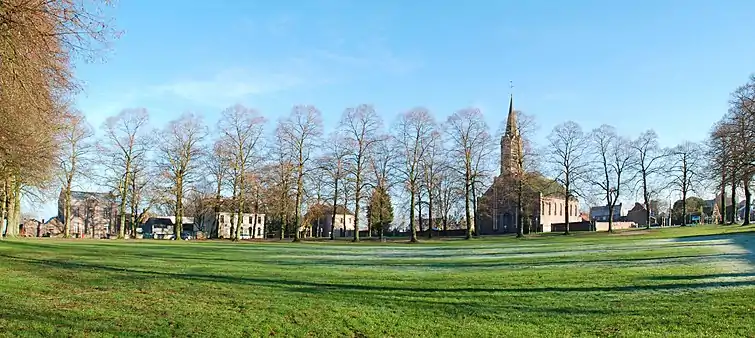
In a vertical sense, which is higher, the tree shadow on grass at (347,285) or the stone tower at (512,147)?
the stone tower at (512,147)

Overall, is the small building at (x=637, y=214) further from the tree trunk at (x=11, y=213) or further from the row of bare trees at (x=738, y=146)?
the tree trunk at (x=11, y=213)

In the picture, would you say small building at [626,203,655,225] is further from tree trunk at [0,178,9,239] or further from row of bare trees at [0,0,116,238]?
row of bare trees at [0,0,116,238]

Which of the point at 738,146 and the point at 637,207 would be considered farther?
the point at 637,207

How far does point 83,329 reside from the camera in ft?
34.2

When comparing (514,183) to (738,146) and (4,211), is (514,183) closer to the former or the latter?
(738,146)

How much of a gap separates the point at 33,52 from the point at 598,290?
14.4 meters

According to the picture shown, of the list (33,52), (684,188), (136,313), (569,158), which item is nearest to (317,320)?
(136,313)

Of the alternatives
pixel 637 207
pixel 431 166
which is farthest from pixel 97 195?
pixel 637 207

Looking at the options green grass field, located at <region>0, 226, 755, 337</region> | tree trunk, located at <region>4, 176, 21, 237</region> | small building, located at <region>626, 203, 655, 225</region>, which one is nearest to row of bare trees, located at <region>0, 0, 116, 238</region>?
green grass field, located at <region>0, 226, 755, 337</region>

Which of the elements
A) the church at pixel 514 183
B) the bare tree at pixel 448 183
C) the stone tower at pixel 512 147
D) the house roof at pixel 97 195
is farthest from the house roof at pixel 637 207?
the house roof at pixel 97 195

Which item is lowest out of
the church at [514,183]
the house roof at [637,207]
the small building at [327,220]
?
the small building at [327,220]

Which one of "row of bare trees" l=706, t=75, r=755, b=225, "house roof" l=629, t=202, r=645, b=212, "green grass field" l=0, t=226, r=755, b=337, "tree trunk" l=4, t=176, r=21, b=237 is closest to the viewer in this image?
"green grass field" l=0, t=226, r=755, b=337

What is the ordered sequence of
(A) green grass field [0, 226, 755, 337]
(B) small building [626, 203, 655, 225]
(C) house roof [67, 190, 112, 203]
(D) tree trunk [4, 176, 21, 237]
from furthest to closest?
(B) small building [626, 203, 655, 225]
(C) house roof [67, 190, 112, 203]
(D) tree trunk [4, 176, 21, 237]
(A) green grass field [0, 226, 755, 337]

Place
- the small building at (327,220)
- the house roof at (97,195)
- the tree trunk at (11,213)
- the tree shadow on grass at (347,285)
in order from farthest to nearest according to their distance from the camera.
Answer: the small building at (327,220)
the house roof at (97,195)
the tree trunk at (11,213)
the tree shadow on grass at (347,285)
